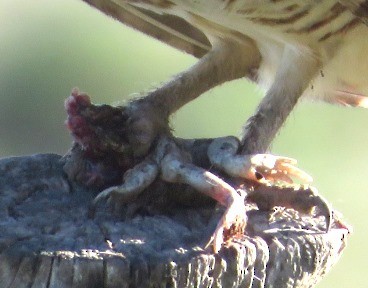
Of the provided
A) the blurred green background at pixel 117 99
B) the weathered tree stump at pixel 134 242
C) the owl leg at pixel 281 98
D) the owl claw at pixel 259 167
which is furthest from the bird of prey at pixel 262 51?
the blurred green background at pixel 117 99

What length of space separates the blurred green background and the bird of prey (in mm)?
1602

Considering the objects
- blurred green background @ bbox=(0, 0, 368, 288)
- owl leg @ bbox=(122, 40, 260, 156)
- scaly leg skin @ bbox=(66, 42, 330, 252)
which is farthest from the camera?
blurred green background @ bbox=(0, 0, 368, 288)

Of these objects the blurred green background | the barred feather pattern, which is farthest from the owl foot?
the blurred green background

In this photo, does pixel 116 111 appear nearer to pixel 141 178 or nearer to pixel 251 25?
pixel 141 178

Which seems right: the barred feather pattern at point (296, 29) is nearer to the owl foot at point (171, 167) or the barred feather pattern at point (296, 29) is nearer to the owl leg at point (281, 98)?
the owl leg at point (281, 98)

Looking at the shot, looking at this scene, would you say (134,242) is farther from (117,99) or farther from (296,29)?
(117,99)

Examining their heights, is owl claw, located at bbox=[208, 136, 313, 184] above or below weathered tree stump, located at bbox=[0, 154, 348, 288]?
above

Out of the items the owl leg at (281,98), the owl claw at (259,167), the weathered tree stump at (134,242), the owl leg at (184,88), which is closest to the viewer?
the weathered tree stump at (134,242)

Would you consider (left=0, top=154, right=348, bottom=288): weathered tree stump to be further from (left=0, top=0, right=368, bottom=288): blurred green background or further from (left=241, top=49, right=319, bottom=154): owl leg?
(left=0, top=0, right=368, bottom=288): blurred green background

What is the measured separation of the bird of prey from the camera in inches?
158

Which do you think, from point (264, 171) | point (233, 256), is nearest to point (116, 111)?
point (264, 171)

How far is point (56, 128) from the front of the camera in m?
7.83

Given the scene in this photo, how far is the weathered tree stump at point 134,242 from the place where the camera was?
2.94 meters

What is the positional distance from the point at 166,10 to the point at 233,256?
4.10 feet
